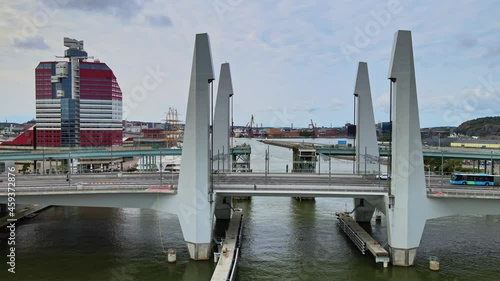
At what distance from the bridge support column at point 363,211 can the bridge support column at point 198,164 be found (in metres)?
17.3

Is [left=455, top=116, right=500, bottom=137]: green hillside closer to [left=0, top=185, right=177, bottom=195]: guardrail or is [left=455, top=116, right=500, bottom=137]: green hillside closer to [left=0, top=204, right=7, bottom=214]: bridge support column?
[left=0, top=185, right=177, bottom=195]: guardrail

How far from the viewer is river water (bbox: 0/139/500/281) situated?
83.4 feet

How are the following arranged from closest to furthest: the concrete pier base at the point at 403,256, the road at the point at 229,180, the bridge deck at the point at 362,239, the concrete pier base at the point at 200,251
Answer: the concrete pier base at the point at 403,256 → the bridge deck at the point at 362,239 → the concrete pier base at the point at 200,251 → the road at the point at 229,180

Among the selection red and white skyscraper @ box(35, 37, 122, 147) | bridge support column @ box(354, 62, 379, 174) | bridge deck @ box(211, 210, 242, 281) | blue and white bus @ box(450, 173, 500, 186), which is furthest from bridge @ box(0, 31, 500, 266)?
red and white skyscraper @ box(35, 37, 122, 147)

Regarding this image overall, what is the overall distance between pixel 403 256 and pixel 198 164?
1543 cm

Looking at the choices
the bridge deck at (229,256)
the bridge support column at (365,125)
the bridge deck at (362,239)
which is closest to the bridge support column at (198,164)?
the bridge deck at (229,256)

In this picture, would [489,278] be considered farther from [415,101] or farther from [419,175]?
[415,101]

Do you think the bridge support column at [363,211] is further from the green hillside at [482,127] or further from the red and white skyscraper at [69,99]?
the green hillside at [482,127]

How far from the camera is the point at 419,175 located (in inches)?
1037

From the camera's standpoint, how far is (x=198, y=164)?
27266mm

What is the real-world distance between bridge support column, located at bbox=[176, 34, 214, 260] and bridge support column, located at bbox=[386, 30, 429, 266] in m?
12.8

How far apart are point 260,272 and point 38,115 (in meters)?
82.9

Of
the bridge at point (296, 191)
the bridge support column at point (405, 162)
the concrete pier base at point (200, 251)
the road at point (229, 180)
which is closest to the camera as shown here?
the bridge support column at point (405, 162)

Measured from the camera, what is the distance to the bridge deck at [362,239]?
2678 centimetres
